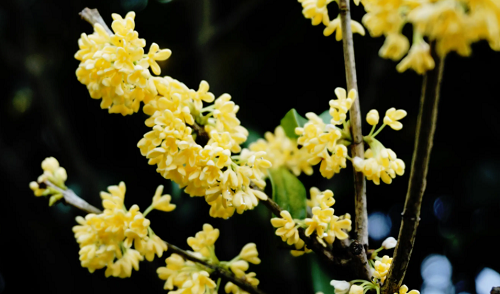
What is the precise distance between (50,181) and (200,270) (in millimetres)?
295

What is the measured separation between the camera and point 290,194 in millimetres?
725

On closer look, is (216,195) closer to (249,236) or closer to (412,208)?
(412,208)

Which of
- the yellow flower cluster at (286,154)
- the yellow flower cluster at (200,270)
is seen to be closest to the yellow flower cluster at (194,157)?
the yellow flower cluster at (200,270)

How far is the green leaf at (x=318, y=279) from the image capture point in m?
0.82

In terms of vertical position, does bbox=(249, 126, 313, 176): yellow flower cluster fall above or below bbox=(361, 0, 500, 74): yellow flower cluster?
above

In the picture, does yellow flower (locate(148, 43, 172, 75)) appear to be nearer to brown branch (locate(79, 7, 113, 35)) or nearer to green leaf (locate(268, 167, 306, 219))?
brown branch (locate(79, 7, 113, 35))

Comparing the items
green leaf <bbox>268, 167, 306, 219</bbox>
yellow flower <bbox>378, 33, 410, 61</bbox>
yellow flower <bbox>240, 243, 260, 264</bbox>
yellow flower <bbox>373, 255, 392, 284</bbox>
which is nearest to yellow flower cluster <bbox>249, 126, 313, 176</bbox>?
green leaf <bbox>268, 167, 306, 219</bbox>

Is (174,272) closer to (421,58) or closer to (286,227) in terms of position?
(286,227)

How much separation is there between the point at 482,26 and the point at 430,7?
0.14 feet

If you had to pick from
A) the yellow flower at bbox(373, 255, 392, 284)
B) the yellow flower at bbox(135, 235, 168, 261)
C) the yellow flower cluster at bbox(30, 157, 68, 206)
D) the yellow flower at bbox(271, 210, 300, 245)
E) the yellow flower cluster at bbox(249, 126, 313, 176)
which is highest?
the yellow flower cluster at bbox(249, 126, 313, 176)

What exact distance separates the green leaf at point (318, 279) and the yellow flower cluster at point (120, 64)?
1.57 feet

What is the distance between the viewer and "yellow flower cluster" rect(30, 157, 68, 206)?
0.72 m

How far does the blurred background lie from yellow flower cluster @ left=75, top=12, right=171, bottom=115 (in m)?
0.57

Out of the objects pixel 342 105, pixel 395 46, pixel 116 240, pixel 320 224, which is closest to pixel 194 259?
pixel 116 240
